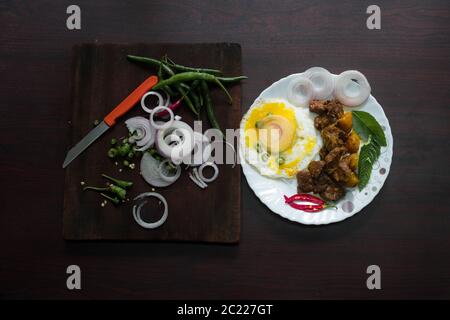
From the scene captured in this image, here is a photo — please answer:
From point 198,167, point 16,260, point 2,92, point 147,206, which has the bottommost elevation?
point 16,260

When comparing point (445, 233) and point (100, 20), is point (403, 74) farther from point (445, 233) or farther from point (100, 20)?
point (100, 20)

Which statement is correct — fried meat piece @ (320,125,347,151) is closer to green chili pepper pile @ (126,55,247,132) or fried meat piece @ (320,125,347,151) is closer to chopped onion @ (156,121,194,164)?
green chili pepper pile @ (126,55,247,132)

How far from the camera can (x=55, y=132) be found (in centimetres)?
293

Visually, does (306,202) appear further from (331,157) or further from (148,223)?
(148,223)

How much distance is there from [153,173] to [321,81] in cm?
116

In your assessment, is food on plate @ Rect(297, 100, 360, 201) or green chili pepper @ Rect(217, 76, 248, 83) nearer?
food on plate @ Rect(297, 100, 360, 201)

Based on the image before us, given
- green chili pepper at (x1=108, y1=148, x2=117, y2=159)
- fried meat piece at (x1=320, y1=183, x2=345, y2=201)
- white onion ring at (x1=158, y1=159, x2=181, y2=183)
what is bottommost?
fried meat piece at (x1=320, y1=183, x2=345, y2=201)

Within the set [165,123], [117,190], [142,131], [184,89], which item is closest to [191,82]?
[184,89]

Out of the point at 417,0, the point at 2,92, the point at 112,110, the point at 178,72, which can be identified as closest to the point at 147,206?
the point at 112,110

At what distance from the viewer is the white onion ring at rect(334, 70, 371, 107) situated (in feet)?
9.19

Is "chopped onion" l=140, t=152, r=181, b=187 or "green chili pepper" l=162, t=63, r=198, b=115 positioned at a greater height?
"green chili pepper" l=162, t=63, r=198, b=115

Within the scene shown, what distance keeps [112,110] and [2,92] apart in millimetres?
757

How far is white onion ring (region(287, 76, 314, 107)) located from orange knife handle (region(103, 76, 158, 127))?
0.83 meters

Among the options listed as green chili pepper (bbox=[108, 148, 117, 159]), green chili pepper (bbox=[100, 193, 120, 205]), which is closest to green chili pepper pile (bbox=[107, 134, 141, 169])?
green chili pepper (bbox=[108, 148, 117, 159])
